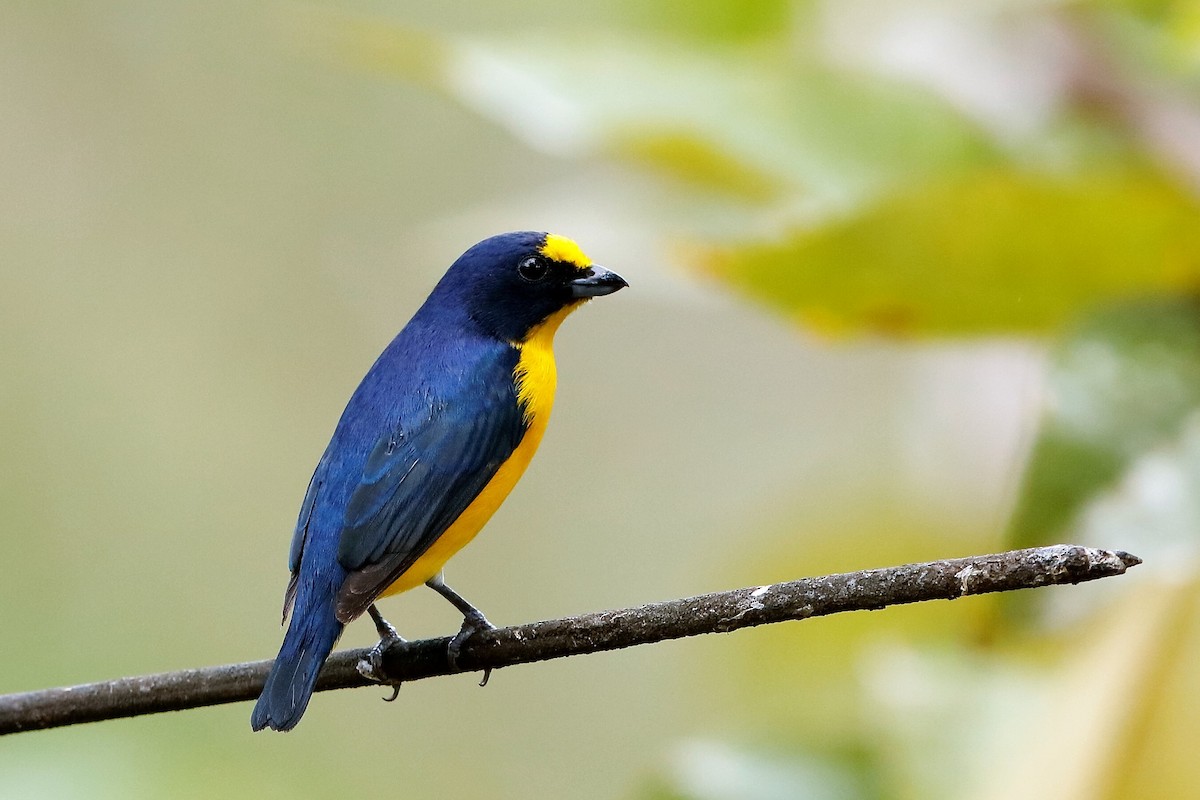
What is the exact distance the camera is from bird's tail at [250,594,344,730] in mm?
1479

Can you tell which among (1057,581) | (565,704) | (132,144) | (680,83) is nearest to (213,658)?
(565,704)

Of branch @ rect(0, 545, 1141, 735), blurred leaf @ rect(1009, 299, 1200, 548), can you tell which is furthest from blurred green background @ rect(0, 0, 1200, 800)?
branch @ rect(0, 545, 1141, 735)

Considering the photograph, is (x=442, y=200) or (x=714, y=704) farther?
(x=442, y=200)

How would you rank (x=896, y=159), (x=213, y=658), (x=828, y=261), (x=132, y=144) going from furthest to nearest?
(x=132, y=144) → (x=213, y=658) → (x=896, y=159) → (x=828, y=261)

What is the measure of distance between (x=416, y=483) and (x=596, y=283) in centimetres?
43

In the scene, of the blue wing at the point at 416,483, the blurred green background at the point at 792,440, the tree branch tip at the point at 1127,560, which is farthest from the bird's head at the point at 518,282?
the tree branch tip at the point at 1127,560

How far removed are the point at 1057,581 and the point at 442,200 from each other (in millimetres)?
4803

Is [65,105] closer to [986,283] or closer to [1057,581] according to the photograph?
[986,283]

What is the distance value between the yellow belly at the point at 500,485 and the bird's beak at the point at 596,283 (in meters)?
0.12

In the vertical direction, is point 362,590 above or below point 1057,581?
below

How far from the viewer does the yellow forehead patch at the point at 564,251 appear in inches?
79.5

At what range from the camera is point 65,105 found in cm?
566

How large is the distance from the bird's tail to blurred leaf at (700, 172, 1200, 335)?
2.18 feet

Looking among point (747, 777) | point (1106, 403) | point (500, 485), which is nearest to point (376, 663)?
point (500, 485)
